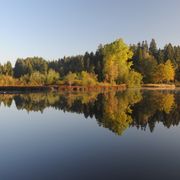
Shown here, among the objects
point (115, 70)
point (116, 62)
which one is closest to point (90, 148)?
point (115, 70)

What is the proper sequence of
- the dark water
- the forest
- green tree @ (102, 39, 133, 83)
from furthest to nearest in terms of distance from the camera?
green tree @ (102, 39, 133, 83)
the forest
the dark water

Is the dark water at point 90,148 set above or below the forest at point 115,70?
below

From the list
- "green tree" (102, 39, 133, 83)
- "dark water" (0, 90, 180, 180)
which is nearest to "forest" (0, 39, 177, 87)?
"green tree" (102, 39, 133, 83)

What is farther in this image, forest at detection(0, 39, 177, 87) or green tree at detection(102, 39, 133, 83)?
green tree at detection(102, 39, 133, 83)

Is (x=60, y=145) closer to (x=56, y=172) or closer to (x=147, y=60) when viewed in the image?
(x=56, y=172)

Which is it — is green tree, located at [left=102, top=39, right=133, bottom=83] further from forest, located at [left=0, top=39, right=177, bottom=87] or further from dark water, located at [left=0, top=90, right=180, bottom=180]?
dark water, located at [left=0, top=90, right=180, bottom=180]

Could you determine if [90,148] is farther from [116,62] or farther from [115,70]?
[116,62]

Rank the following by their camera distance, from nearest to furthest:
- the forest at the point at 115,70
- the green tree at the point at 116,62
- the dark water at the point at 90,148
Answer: the dark water at the point at 90,148 < the forest at the point at 115,70 < the green tree at the point at 116,62

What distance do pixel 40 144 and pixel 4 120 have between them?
811 centimetres

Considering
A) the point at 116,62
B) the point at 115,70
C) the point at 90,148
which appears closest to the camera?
the point at 90,148

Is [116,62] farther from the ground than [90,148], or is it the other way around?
[116,62]

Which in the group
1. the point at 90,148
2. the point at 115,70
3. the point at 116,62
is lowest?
the point at 90,148

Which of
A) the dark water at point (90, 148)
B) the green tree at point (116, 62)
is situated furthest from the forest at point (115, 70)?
the dark water at point (90, 148)

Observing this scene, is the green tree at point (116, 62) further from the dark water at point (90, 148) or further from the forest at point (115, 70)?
the dark water at point (90, 148)
